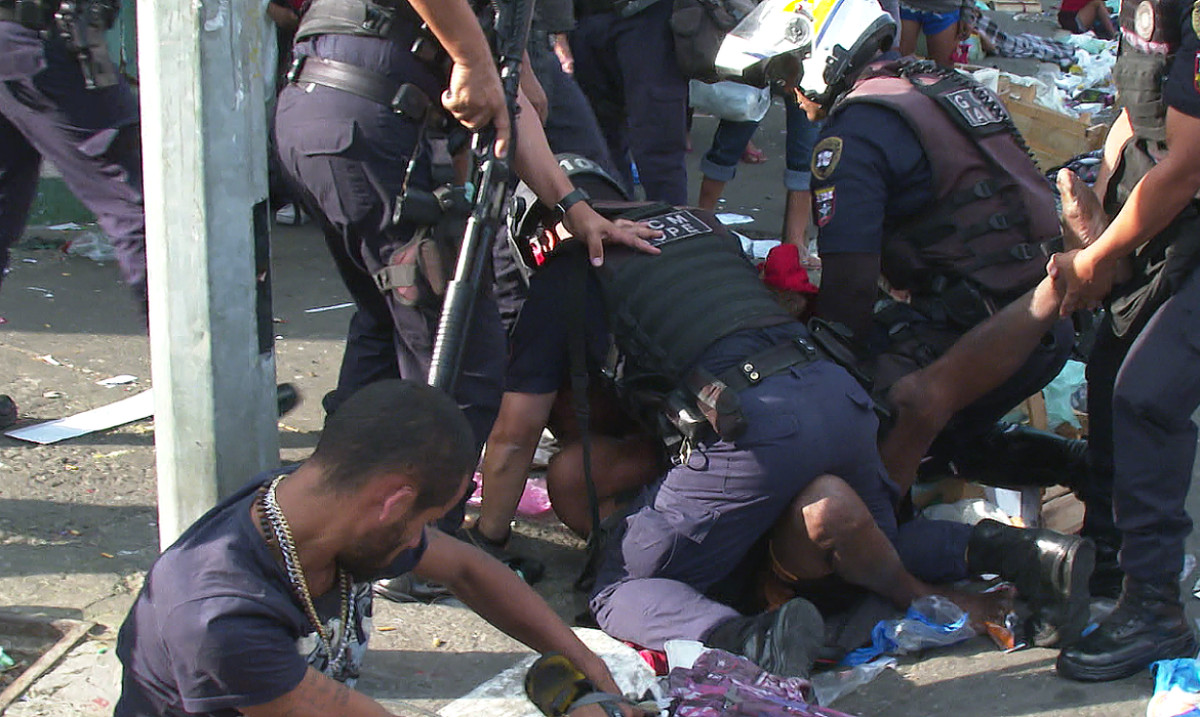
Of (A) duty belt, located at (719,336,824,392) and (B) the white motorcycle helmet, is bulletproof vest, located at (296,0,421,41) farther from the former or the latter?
(B) the white motorcycle helmet

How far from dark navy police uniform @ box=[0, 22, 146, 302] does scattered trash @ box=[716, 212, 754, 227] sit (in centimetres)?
354

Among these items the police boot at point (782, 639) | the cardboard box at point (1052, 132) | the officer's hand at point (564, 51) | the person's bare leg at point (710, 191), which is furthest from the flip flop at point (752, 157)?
the police boot at point (782, 639)

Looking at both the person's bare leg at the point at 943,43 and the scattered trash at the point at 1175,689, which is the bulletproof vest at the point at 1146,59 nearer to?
the scattered trash at the point at 1175,689

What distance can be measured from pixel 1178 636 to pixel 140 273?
2.85 m

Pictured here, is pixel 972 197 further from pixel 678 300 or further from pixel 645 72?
pixel 645 72

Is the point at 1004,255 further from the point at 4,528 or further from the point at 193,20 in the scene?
the point at 4,528

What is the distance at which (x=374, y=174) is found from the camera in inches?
113

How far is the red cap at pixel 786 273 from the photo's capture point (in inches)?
146

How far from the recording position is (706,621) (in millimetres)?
2932

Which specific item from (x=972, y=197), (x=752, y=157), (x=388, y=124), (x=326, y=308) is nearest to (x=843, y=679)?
(x=972, y=197)

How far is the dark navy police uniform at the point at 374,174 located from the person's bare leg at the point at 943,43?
18.5ft

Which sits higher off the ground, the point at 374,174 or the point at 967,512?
the point at 374,174

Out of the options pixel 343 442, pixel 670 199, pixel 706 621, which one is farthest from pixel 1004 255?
pixel 343 442

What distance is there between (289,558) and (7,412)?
7.73 ft
